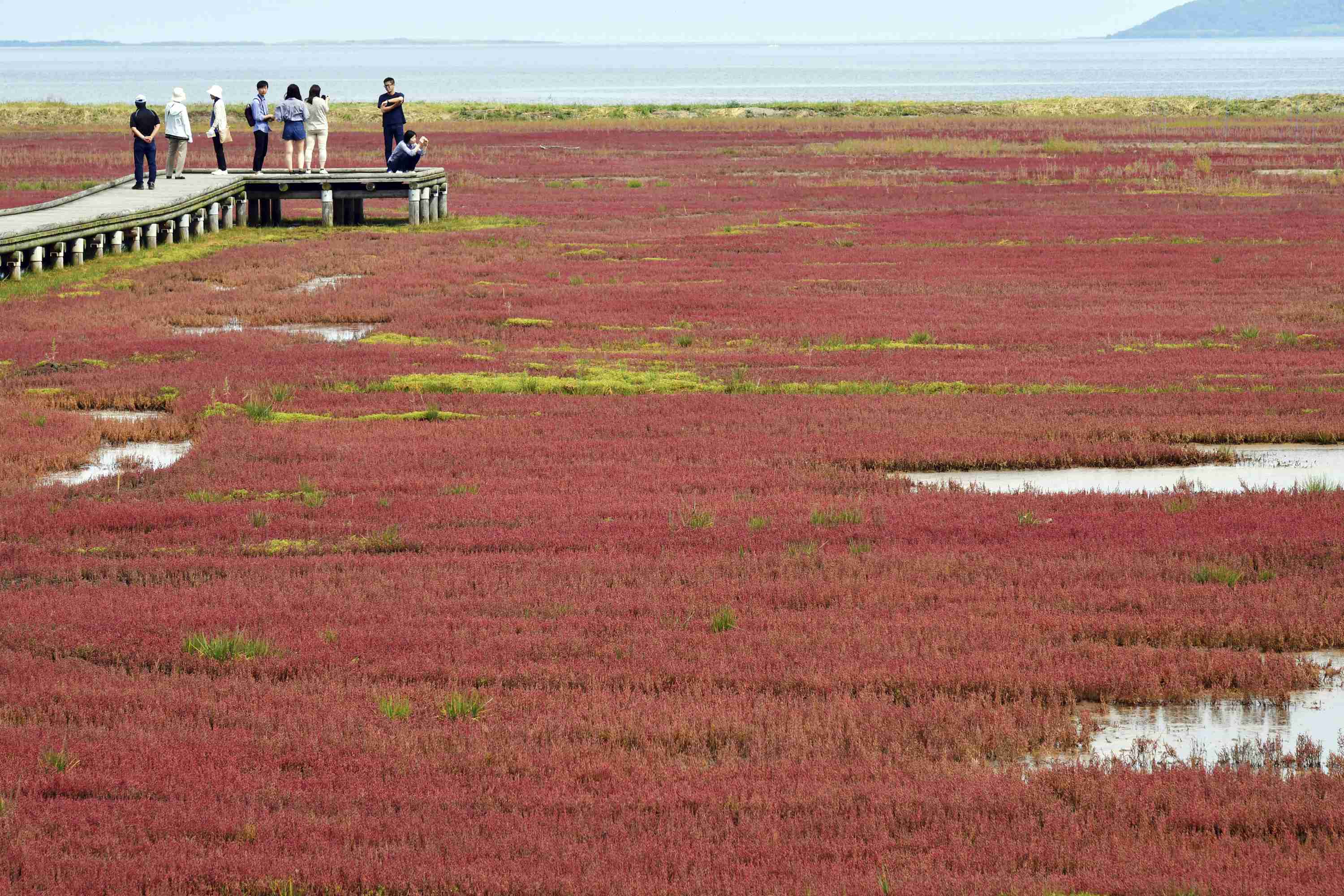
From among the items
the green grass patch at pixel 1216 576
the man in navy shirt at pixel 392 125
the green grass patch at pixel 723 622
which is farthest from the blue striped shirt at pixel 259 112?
the green grass patch at pixel 1216 576

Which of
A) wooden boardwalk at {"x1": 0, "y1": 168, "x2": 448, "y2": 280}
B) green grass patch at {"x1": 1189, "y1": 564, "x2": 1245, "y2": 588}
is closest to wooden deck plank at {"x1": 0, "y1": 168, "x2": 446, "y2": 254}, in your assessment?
wooden boardwalk at {"x1": 0, "y1": 168, "x2": 448, "y2": 280}

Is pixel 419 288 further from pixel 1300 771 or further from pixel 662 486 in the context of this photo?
pixel 1300 771

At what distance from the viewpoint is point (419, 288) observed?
29.9 m

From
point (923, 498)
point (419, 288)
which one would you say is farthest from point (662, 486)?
point (419, 288)

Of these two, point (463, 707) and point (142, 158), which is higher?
point (142, 158)

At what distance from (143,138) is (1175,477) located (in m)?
28.9

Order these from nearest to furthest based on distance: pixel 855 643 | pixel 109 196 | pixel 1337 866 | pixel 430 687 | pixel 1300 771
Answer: pixel 1337 866, pixel 1300 771, pixel 430 687, pixel 855 643, pixel 109 196

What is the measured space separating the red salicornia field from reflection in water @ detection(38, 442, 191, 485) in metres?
0.22

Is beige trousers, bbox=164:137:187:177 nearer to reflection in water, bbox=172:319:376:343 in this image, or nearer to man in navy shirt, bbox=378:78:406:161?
man in navy shirt, bbox=378:78:406:161

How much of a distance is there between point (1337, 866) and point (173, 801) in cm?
514

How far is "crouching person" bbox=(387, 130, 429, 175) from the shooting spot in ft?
138

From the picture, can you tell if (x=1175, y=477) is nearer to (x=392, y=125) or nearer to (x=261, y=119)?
(x=261, y=119)

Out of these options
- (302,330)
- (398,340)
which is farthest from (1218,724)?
(302,330)

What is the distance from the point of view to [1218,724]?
29.1ft
